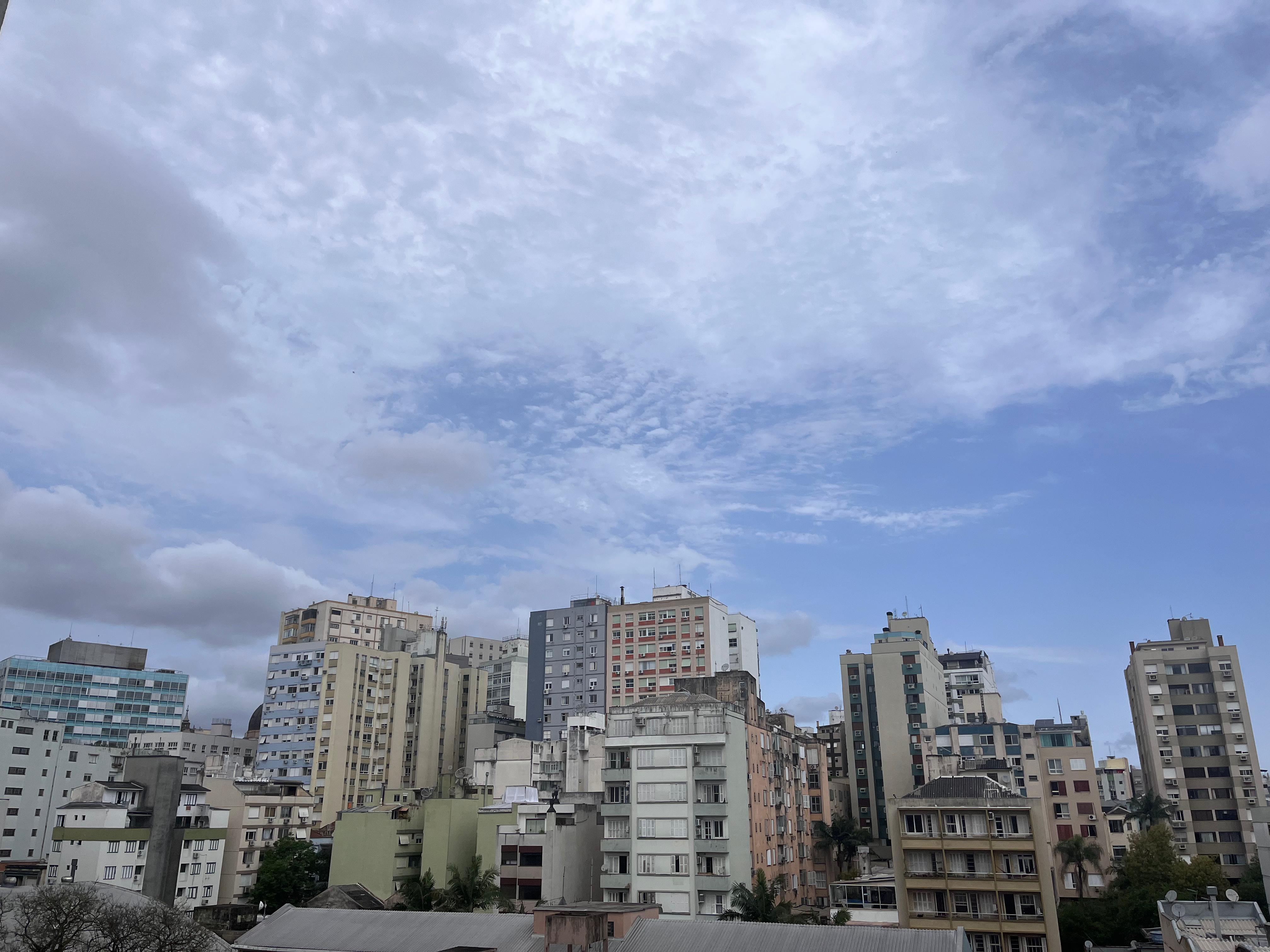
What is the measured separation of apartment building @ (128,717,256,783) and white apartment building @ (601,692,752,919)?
68.5 m

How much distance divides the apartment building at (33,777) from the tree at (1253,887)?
374 feet

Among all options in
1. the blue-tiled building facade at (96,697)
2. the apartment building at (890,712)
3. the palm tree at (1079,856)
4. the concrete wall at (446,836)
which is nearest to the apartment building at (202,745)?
the blue-tiled building facade at (96,697)

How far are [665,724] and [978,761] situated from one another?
40430 mm

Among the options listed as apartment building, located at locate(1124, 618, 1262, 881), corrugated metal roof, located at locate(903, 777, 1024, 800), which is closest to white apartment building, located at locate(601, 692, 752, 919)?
corrugated metal roof, located at locate(903, 777, 1024, 800)

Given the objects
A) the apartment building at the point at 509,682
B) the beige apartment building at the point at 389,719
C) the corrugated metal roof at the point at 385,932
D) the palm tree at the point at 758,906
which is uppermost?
the apartment building at the point at 509,682

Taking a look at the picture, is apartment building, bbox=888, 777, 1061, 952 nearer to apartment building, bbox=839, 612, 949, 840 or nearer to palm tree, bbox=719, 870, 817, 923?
palm tree, bbox=719, 870, 817, 923

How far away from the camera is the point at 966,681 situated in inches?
6639

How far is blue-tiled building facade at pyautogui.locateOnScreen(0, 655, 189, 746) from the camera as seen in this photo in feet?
474

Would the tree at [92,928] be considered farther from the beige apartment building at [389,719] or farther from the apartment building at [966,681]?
the apartment building at [966,681]

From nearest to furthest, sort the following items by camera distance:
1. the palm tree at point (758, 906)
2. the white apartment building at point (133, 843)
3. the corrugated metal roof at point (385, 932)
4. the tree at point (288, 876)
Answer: the corrugated metal roof at point (385, 932)
the palm tree at point (758, 906)
the white apartment building at point (133, 843)
the tree at point (288, 876)

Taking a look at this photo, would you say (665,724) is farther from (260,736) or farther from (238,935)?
(260,736)

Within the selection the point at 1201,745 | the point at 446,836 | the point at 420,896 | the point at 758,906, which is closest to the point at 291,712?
the point at 446,836

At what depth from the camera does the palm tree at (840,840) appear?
10662cm

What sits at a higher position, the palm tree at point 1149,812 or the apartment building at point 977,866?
the palm tree at point 1149,812
